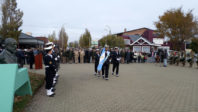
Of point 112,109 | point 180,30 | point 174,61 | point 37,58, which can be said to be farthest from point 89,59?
point 112,109

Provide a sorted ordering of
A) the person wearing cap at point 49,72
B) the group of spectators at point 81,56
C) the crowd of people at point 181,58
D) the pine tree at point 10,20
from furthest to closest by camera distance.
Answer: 1. the pine tree at point 10,20
2. the group of spectators at point 81,56
3. the crowd of people at point 181,58
4. the person wearing cap at point 49,72

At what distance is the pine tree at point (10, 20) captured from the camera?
21.6m

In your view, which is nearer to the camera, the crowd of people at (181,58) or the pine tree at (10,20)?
the crowd of people at (181,58)

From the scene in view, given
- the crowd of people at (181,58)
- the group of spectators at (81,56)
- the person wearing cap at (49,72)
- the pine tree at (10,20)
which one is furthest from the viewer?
the pine tree at (10,20)

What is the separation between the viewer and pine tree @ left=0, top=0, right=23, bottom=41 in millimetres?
21594

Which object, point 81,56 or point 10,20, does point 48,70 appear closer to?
point 81,56

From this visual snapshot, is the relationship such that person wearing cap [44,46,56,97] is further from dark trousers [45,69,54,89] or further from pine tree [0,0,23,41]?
pine tree [0,0,23,41]

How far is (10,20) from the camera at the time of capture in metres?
22.6

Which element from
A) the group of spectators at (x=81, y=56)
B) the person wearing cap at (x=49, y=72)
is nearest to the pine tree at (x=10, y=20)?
the group of spectators at (x=81, y=56)

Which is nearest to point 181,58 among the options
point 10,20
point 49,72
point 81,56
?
point 81,56

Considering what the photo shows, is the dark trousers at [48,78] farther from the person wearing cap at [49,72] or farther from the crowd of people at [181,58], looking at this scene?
the crowd of people at [181,58]

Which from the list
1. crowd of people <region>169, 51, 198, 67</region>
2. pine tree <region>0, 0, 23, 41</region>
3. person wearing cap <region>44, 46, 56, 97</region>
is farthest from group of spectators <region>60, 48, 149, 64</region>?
person wearing cap <region>44, 46, 56, 97</region>

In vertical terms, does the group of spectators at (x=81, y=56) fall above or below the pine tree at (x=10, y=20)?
below

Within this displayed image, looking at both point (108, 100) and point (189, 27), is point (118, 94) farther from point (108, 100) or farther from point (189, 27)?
point (189, 27)
